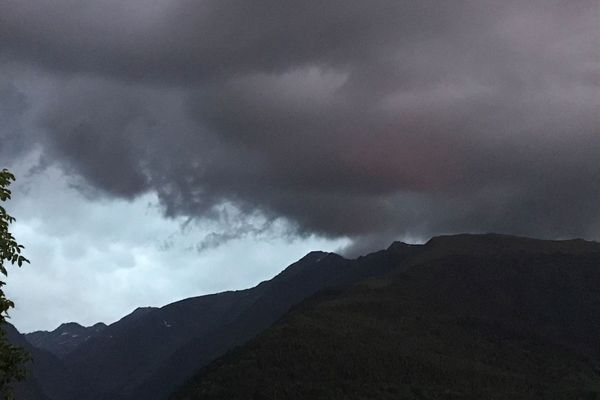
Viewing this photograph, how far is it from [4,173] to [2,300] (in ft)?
18.6

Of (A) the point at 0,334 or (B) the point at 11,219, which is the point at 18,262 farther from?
(A) the point at 0,334

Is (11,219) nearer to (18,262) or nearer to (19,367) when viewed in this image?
(18,262)

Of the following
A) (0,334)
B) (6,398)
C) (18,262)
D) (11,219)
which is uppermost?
(11,219)

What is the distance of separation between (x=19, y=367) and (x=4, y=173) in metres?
9.01

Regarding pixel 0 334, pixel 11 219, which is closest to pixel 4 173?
pixel 11 219

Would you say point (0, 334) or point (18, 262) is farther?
point (0, 334)

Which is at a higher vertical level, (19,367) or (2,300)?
(2,300)

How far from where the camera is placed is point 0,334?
111 ft

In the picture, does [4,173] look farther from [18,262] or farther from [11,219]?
[18,262]

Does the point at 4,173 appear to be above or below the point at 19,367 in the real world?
above

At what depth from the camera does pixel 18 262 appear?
101 feet

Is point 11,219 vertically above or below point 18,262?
above

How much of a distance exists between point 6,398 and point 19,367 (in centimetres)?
265

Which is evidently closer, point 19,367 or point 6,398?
point 6,398
